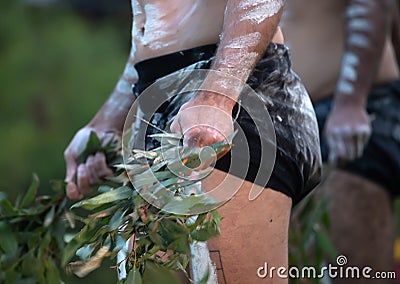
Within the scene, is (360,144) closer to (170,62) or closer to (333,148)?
(333,148)

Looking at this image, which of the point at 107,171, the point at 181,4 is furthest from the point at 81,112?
the point at 181,4

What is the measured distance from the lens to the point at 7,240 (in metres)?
1.87

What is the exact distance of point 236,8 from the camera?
1479 mm

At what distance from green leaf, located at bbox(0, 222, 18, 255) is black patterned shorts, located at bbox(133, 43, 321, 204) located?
414 mm

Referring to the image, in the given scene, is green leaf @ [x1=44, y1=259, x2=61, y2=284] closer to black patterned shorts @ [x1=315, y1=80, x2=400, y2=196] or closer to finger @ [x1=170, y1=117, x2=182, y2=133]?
finger @ [x1=170, y1=117, x2=182, y2=133]

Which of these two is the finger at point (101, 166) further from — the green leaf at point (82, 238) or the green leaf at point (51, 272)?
the green leaf at point (82, 238)

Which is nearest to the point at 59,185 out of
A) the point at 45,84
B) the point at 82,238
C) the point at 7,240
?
the point at 7,240

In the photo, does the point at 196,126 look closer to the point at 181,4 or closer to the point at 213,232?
the point at 213,232

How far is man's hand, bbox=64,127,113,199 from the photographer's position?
1.90 metres

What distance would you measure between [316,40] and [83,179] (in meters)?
0.90

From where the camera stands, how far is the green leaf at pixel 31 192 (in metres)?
1.92

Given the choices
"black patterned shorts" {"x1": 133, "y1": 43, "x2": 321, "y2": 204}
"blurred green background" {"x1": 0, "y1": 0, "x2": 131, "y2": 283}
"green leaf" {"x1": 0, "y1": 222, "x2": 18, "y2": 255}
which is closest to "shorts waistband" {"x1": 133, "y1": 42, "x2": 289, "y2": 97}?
"black patterned shorts" {"x1": 133, "y1": 43, "x2": 321, "y2": 204}

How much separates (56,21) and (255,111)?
297 centimetres

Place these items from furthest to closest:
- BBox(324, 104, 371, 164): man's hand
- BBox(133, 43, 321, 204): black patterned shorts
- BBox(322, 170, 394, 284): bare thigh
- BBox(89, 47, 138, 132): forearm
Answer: BBox(322, 170, 394, 284): bare thigh
BBox(324, 104, 371, 164): man's hand
BBox(89, 47, 138, 132): forearm
BBox(133, 43, 321, 204): black patterned shorts
